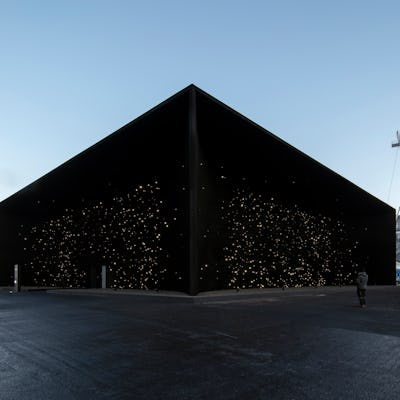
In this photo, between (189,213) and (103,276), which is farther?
(103,276)

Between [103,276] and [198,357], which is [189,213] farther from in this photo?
[198,357]

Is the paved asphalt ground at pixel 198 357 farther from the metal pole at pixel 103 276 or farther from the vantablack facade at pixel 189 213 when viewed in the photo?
the metal pole at pixel 103 276

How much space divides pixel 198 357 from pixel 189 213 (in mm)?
11507

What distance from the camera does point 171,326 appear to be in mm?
9117

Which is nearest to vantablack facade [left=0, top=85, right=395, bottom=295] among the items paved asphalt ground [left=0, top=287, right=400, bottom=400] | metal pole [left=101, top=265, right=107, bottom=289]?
metal pole [left=101, top=265, right=107, bottom=289]

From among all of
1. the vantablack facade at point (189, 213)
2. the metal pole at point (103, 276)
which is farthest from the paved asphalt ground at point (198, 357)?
the metal pole at point (103, 276)

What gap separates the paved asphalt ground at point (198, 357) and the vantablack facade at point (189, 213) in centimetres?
777

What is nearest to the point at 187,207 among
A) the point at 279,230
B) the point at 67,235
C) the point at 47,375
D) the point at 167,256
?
the point at 167,256

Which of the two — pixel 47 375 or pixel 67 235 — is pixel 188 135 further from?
pixel 47 375

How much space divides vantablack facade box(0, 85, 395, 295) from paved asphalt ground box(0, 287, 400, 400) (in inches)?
306

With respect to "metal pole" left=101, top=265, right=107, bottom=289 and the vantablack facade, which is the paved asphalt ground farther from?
"metal pole" left=101, top=265, right=107, bottom=289

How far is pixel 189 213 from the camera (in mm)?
17391

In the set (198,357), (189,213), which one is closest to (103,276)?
(189,213)

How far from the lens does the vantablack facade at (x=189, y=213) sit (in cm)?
1791
